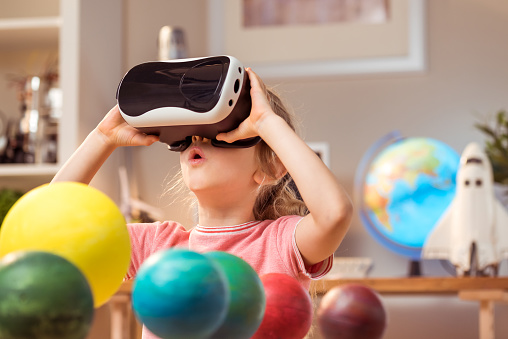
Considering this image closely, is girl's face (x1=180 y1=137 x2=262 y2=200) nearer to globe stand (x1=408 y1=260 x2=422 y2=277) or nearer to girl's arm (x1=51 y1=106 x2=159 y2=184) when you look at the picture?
girl's arm (x1=51 y1=106 x2=159 y2=184)

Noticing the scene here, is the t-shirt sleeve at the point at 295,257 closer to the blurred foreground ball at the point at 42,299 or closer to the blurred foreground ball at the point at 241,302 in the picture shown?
the blurred foreground ball at the point at 241,302

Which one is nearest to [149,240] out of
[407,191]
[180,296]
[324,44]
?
[180,296]

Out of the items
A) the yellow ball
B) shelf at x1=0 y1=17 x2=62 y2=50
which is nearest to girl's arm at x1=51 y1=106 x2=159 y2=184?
the yellow ball

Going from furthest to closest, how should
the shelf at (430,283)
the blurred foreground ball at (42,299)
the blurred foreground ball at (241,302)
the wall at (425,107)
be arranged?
the wall at (425,107) → the shelf at (430,283) → the blurred foreground ball at (241,302) → the blurred foreground ball at (42,299)

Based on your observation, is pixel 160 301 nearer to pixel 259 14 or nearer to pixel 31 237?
pixel 31 237

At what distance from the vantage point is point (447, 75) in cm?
218

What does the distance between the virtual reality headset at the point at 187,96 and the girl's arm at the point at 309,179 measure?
0.8 inches

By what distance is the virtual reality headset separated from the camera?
742mm

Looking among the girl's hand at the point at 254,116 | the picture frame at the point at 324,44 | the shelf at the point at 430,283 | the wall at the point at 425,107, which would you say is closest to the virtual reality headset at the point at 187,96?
the girl's hand at the point at 254,116

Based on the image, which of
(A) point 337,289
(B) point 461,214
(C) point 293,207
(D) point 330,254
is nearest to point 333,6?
(B) point 461,214

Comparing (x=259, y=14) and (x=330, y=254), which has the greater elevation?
(x=259, y=14)

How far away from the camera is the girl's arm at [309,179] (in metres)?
0.76

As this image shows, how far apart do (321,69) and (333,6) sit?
211mm

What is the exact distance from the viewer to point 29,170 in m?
2.05
